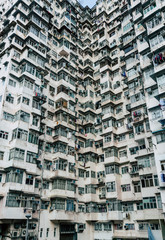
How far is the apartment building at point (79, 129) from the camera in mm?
21984

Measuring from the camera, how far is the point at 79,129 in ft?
107

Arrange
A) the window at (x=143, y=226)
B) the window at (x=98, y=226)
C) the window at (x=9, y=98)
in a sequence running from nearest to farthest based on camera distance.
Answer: the window at (x=143, y=226), the window at (x=9, y=98), the window at (x=98, y=226)

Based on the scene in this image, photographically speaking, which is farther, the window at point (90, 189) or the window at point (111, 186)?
the window at point (90, 189)

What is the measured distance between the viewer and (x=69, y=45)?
36562 millimetres

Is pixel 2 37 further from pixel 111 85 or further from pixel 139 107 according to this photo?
pixel 139 107

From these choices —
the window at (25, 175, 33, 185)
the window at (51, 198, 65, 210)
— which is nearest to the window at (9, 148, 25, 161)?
the window at (25, 175, 33, 185)

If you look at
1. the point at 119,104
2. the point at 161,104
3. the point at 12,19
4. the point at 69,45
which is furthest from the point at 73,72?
the point at 161,104

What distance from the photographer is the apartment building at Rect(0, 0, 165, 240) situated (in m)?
22.0

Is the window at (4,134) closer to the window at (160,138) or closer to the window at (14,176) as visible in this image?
the window at (14,176)

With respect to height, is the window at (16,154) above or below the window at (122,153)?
below

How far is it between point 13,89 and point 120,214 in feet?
65.3

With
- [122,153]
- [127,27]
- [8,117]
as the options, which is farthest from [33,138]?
[127,27]

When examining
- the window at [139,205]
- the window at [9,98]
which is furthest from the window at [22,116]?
the window at [139,205]

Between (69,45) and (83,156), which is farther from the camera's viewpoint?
(69,45)
